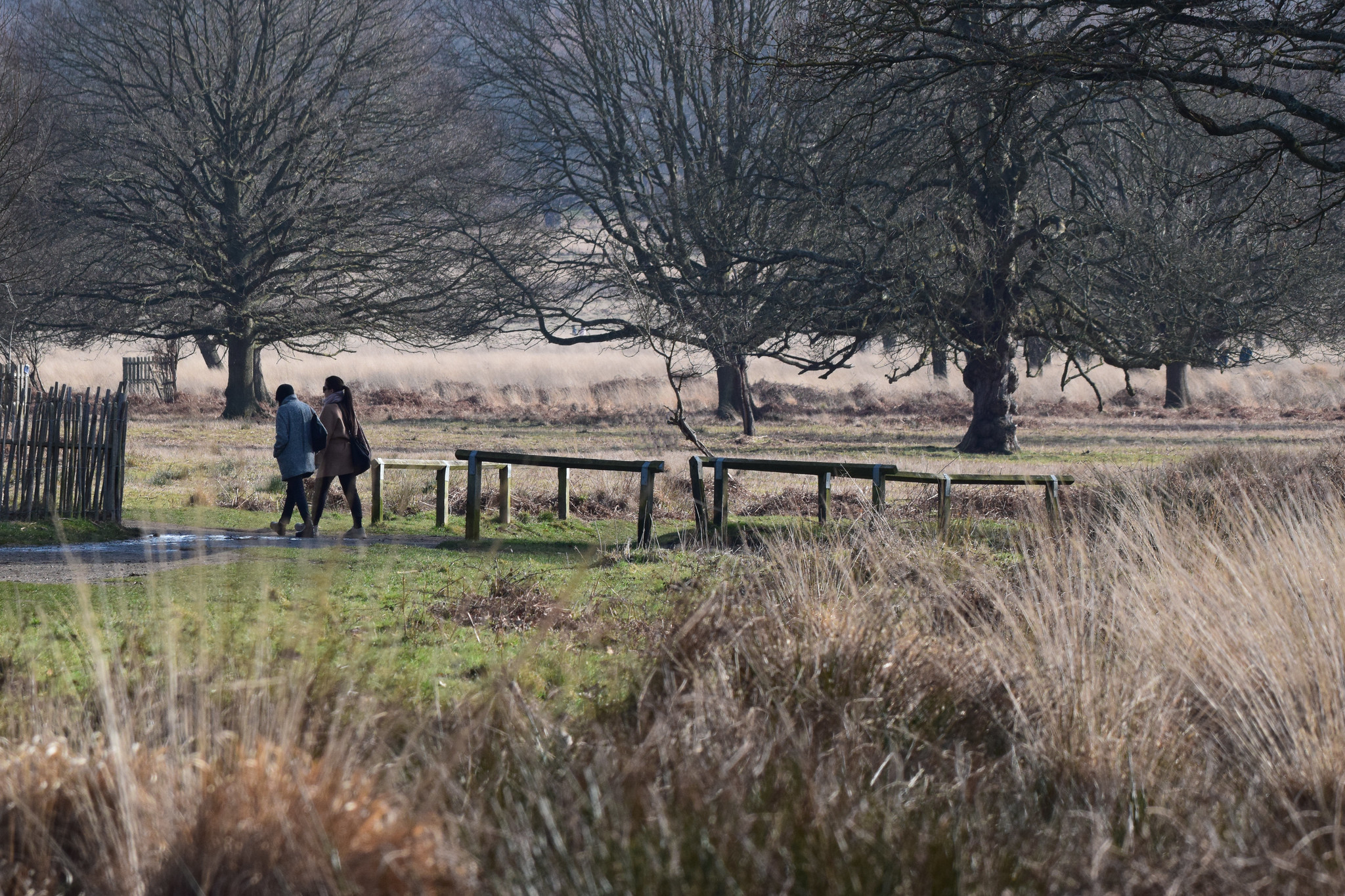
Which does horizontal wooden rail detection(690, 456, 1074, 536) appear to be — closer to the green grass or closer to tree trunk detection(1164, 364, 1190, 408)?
the green grass

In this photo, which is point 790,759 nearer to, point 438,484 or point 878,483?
point 878,483

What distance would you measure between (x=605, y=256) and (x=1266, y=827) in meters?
27.2

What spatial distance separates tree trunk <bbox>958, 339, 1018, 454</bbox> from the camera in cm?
2495

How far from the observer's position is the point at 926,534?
30.5 ft

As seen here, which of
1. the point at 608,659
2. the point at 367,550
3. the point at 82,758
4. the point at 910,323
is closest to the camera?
the point at 82,758

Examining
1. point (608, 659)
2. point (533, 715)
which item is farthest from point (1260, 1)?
point (533, 715)

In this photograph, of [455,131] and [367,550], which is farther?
[455,131]

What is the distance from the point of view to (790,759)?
4125mm

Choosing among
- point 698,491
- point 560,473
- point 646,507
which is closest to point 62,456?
point 560,473

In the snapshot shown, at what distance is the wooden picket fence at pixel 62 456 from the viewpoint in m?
12.0

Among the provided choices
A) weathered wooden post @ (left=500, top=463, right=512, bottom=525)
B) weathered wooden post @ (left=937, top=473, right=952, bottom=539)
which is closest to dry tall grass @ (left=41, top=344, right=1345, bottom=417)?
→ weathered wooden post @ (left=500, top=463, right=512, bottom=525)

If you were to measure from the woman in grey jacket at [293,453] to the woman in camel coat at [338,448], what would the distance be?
277mm

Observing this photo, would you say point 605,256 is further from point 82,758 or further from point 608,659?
point 82,758

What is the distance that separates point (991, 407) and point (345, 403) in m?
15.6
